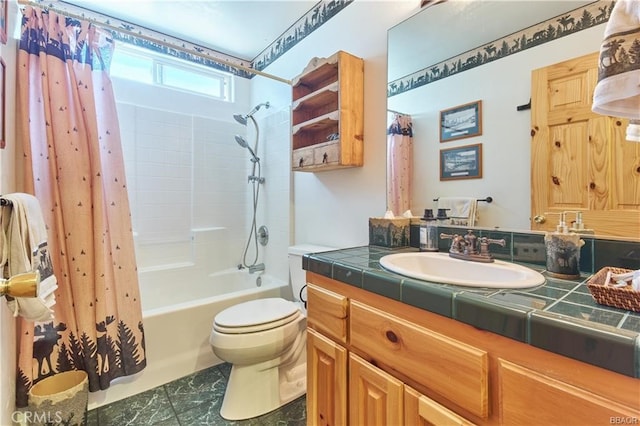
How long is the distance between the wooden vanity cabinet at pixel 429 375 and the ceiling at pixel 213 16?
1.87m

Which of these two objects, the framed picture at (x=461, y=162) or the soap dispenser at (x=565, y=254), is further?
the framed picture at (x=461, y=162)

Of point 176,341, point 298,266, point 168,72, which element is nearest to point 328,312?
point 298,266

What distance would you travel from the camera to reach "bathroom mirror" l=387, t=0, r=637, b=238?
0.99 m

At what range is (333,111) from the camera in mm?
1694

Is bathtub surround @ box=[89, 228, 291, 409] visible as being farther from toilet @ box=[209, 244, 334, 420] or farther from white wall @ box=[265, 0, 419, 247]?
white wall @ box=[265, 0, 419, 247]

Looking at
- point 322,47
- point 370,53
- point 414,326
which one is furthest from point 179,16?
point 414,326

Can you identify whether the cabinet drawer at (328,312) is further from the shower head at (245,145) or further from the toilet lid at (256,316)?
the shower head at (245,145)

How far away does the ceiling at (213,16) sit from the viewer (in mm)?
1944

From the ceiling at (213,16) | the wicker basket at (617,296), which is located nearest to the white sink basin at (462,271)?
the wicker basket at (617,296)

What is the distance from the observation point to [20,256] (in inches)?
35.6

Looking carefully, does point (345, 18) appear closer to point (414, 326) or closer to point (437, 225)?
point (437, 225)

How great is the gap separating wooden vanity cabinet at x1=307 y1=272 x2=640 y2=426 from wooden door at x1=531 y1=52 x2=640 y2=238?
586 mm

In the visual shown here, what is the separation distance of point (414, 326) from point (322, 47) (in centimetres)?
180

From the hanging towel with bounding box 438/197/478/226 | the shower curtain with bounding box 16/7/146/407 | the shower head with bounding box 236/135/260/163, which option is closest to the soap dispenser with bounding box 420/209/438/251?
the hanging towel with bounding box 438/197/478/226
